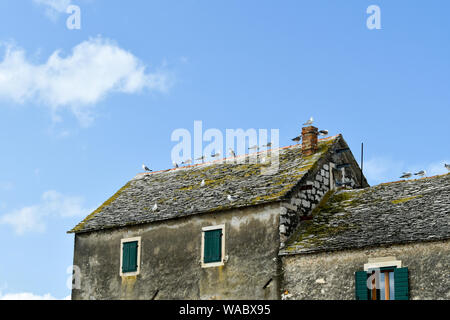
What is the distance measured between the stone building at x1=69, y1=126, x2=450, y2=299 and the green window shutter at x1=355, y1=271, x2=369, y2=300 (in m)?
0.03

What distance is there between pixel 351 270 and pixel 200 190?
850 centimetres

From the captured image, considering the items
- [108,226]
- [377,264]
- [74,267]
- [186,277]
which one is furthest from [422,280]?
[74,267]

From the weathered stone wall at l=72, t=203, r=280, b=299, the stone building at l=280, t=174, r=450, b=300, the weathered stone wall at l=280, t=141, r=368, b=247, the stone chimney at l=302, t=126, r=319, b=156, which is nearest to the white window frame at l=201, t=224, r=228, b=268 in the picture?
the weathered stone wall at l=72, t=203, r=280, b=299

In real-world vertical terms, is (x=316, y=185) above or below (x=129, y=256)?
above

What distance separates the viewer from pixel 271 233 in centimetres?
2362

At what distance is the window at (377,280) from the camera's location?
20.7 metres

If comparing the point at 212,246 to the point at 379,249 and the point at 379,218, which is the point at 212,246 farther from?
the point at 379,249

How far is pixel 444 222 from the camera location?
2078cm

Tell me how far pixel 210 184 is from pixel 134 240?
380cm

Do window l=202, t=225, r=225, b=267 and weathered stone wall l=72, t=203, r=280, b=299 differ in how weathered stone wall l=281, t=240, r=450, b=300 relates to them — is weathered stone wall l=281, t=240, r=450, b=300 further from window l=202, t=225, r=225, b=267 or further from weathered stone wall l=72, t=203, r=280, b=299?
window l=202, t=225, r=225, b=267

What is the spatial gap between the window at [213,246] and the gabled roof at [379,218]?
101 inches

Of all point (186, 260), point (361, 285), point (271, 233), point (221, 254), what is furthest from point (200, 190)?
point (361, 285)

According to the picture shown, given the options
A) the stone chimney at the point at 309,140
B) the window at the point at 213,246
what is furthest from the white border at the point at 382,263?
the stone chimney at the point at 309,140

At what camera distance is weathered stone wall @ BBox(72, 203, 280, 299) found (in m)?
23.5
